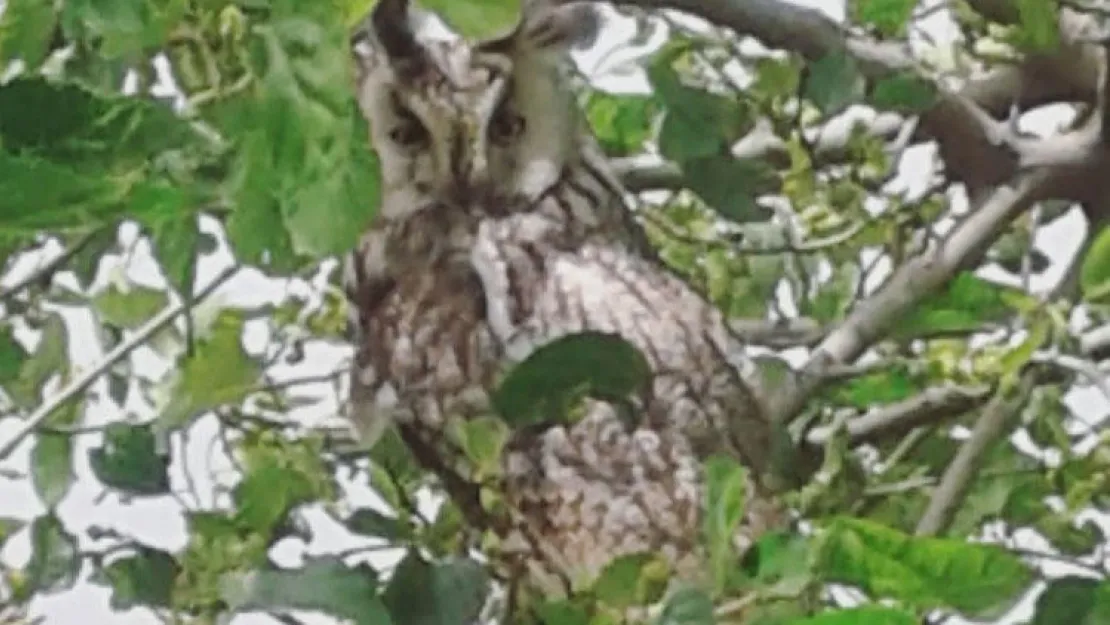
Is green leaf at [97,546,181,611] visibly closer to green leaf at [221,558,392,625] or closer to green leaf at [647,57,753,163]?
green leaf at [221,558,392,625]

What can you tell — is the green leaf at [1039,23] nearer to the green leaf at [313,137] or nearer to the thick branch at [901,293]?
the thick branch at [901,293]

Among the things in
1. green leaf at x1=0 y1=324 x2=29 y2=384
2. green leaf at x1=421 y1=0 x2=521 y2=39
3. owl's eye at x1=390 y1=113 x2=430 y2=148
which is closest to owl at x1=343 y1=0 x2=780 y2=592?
owl's eye at x1=390 y1=113 x2=430 y2=148

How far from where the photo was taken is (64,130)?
0.93ft

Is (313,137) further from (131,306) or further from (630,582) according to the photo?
(131,306)

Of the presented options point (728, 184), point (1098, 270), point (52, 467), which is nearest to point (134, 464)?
point (52, 467)

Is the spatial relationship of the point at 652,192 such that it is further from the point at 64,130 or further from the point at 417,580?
the point at 64,130

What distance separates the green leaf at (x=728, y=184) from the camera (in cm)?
68

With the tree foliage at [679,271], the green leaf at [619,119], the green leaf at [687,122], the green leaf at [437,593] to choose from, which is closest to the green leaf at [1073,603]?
the tree foliage at [679,271]

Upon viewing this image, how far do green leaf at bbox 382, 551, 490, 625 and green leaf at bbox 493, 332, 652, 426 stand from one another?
4 cm

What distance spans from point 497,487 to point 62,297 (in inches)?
15.3

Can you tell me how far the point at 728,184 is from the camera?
0.68 m

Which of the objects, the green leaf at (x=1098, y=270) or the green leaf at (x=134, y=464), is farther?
the green leaf at (x=134, y=464)

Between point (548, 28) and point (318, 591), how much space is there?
0.21 metres

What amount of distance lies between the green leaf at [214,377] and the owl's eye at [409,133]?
3.6 inches
